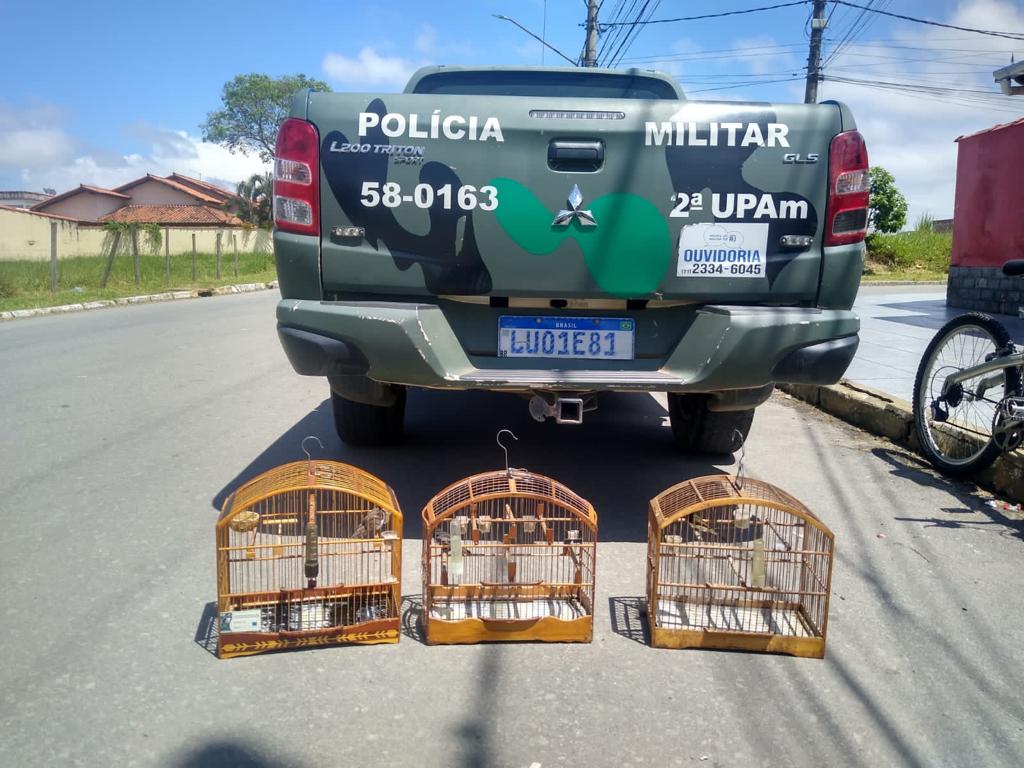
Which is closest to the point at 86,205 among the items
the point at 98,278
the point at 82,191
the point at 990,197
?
the point at 82,191

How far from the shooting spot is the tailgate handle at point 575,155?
12.6 feet

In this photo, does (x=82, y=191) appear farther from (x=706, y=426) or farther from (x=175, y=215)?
(x=706, y=426)

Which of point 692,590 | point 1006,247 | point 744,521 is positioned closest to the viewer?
point 744,521

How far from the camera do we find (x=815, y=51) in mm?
20484

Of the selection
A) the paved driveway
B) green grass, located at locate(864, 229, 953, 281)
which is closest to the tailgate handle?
the paved driveway

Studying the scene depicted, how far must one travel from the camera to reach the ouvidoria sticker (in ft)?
12.8

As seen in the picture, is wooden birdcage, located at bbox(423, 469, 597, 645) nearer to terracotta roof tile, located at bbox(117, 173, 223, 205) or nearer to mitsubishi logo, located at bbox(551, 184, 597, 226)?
mitsubishi logo, located at bbox(551, 184, 597, 226)

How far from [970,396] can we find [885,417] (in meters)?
1.11

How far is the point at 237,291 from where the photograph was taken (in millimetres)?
24219

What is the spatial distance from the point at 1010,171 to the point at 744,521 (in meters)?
12.2

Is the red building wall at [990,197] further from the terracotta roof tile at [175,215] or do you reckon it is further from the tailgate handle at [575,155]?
the terracotta roof tile at [175,215]

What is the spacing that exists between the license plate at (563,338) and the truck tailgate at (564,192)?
155mm

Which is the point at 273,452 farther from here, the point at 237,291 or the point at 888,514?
the point at 237,291

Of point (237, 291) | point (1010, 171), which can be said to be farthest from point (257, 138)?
point (1010, 171)
